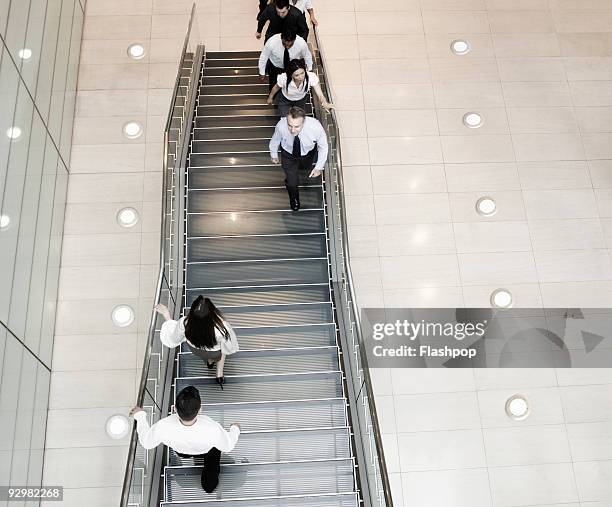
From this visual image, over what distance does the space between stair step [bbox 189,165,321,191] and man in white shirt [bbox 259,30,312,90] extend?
1352 millimetres

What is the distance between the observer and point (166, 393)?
6930mm

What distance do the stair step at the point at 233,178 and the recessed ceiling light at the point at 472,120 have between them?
3.30 m

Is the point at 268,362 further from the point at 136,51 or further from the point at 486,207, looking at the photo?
the point at 136,51

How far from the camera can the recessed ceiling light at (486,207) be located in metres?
9.66

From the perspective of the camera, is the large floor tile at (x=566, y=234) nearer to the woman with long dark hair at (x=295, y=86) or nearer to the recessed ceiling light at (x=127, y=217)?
the woman with long dark hair at (x=295, y=86)

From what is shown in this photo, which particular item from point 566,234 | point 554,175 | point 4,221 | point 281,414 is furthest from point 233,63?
point 281,414

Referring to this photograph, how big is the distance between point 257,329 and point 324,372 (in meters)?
0.99

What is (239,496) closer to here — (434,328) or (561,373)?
(434,328)

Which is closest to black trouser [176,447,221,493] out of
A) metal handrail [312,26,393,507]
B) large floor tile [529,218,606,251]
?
metal handrail [312,26,393,507]

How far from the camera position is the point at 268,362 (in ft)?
24.3

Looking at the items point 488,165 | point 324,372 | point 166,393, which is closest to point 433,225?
point 488,165

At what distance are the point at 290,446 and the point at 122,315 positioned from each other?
3.34 metres

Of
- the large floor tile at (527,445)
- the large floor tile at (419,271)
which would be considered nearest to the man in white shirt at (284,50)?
the large floor tile at (419,271)

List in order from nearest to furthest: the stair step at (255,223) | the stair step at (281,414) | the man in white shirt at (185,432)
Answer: the man in white shirt at (185,432) → the stair step at (281,414) → the stair step at (255,223)
